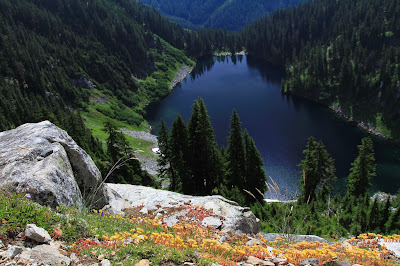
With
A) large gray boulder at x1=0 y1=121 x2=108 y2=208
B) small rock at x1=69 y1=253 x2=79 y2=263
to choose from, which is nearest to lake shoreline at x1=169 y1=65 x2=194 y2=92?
large gray boulder at x1=0 y1=121 x2=108 y2=208

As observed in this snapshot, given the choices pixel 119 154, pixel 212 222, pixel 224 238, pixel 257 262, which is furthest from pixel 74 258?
pixel 119 154

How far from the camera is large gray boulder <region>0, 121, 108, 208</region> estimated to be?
420 inches

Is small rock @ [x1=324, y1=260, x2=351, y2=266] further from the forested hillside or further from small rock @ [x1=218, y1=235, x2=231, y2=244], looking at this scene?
the forested hillside

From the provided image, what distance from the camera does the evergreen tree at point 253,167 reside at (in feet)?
147

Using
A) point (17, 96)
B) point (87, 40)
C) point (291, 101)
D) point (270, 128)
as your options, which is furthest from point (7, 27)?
point (291, 101)

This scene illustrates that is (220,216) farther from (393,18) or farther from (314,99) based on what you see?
(393,18)

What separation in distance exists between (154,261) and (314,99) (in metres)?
133

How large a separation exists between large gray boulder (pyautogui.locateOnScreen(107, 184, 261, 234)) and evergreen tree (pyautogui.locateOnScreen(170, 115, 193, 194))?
18.7m

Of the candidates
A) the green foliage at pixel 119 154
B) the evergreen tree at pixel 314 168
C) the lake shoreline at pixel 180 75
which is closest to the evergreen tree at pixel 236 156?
the evergreen tree at pixel 314 168

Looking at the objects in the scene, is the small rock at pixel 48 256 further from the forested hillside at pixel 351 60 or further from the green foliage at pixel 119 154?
the forested hillside at pixel 351 60

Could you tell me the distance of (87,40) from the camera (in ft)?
497

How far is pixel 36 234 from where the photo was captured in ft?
23.7

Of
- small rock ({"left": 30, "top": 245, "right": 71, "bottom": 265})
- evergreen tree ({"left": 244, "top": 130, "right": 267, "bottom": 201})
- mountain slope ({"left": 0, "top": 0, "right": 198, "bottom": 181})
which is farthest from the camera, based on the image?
mountain slope ({"left": 0, "top": 0, "right": 198, "bottom": 181})

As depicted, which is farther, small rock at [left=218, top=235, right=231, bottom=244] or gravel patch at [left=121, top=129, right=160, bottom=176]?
gravel patch at [left=121, top=129, right=160, bottom=176]
